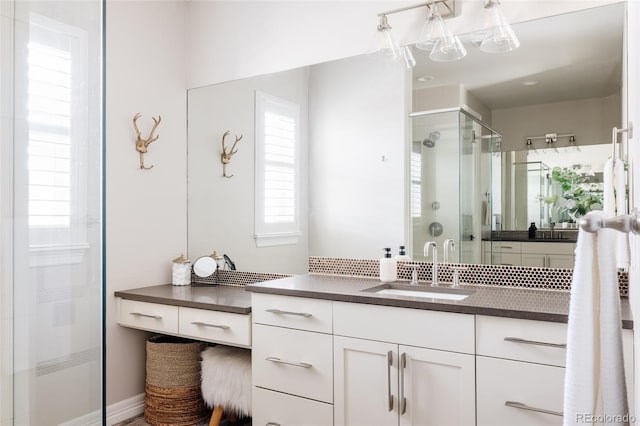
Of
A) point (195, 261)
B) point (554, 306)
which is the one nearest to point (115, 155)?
point (195, 261)

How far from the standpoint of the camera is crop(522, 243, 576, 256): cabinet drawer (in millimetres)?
2174

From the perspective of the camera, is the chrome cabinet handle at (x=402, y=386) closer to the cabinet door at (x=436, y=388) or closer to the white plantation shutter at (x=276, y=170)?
the cabinet door at (x=436, y=388)

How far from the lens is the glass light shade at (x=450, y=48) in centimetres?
239

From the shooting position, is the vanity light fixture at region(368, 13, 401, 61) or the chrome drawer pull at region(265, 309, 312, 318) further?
the vanity light fixture at region(368, 13, 401, 61)

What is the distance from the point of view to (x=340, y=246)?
279cm

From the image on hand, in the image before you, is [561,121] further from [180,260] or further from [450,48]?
[180,260]

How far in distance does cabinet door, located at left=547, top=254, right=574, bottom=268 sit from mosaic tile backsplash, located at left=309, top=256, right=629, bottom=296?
0.07 ft

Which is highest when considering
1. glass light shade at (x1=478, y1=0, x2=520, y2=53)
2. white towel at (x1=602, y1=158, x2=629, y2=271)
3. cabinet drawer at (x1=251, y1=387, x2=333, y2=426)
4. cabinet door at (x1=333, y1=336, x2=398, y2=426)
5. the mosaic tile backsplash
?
glass light shade at (x1=478, y1=0, x2=520, y2=53)

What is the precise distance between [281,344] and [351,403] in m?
0.41

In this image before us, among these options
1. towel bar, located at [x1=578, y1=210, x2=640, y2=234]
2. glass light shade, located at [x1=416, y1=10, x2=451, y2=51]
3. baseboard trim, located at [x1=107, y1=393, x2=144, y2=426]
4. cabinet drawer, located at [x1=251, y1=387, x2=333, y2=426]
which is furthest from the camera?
baseboard trim, located at [x1=107, y1=393, x2=144, y2=426]

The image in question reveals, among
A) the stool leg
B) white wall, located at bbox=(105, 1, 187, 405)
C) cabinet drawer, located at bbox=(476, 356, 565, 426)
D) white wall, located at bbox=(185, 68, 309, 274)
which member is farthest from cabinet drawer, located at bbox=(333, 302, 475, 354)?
white wall, located at bbox=(105, 1, 187, 405)

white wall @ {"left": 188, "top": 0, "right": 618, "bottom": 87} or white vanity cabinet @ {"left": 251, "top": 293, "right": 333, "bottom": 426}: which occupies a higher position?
white wall @ {"left": 188, "top": 0, "right": 618, "bottom": 87}

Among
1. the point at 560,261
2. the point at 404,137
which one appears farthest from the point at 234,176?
the point at 560,261

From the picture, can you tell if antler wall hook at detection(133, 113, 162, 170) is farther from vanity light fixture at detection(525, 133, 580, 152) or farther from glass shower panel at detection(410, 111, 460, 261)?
vanity light fixture at detection(525, 133, 580, 152)
